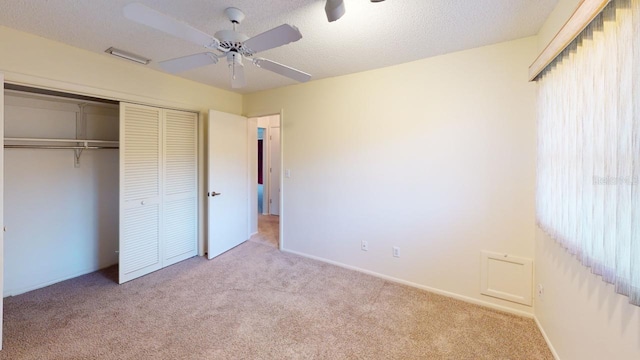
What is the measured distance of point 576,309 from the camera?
152 centimetres

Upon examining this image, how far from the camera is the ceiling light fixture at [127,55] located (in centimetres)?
246

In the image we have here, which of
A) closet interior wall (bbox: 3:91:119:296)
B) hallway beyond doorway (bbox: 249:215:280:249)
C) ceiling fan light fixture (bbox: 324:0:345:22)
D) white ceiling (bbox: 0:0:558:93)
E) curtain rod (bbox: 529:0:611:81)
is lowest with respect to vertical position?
hallway beyond doorway (bbox: 249:215:280:249)

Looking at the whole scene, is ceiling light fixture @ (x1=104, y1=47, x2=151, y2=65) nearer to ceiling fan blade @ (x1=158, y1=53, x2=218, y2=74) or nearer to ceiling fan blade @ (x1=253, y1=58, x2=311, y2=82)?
ceiling fan blade @ (x1=158, y1=53, x2=218, y2=74)

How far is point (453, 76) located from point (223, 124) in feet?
9.36

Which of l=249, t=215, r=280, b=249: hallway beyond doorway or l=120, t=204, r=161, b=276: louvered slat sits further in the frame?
l=249, t=215, r=280, b=249: hallway beyond doorway

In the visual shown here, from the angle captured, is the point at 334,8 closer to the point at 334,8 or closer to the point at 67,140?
the point at 334,8

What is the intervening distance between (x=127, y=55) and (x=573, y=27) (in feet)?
11.2

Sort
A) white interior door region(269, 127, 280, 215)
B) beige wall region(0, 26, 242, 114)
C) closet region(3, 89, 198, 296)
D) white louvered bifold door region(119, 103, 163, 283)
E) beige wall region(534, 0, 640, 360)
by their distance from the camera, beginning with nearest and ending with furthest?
1. beige wall region(534, 0, 640, 360)
2. beige wall region(0, 26, 242, 114)
3. closet region(3, 89, 198, 296)
4. white louvered bifold door region(119, 103, 163, 283)
5. white interior door region(269, 127, 280, 215)

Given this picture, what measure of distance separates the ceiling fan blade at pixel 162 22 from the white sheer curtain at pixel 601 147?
2.02m

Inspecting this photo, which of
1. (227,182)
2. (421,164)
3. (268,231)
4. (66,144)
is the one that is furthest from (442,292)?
(66,144)

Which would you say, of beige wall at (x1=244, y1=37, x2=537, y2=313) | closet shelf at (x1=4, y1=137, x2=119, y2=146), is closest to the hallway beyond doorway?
beige wall at (x1=244, y1=37, x2=537, y2=313)

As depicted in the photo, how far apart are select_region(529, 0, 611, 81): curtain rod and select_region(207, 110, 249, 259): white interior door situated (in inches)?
133

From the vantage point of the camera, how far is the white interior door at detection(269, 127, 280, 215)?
6191 mm

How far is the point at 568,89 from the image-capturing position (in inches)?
60.8
